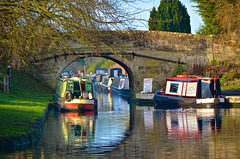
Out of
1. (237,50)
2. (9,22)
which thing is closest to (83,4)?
(9,22)

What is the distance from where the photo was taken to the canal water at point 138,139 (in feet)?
28.7

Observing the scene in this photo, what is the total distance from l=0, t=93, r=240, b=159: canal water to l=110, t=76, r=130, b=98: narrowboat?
20.2 metres

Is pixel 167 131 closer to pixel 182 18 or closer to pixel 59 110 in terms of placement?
pixel 59 110

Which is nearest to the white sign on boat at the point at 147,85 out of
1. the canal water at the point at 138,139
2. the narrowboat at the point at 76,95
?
the narrowboat at the point at 76,95

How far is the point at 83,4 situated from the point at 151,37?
757 inches

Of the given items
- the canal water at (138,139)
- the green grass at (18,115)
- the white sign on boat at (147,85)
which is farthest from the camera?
the white sign on boat at (147,85)

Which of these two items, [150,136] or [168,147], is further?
[150,136]

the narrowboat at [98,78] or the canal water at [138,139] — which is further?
the narrowboat at [98,78]

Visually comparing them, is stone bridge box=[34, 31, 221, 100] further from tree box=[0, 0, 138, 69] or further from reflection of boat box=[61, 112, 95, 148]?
tree box=[0, 0, 138, 69]

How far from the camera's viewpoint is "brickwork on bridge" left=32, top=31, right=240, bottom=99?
27859 millimetres

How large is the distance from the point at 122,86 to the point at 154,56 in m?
10.1

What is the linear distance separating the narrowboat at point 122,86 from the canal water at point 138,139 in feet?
66.4

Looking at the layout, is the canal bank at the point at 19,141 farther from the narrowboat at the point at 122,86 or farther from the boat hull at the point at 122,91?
the narrowboat at the point at 122,86

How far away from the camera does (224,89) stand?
2820 centimetres
